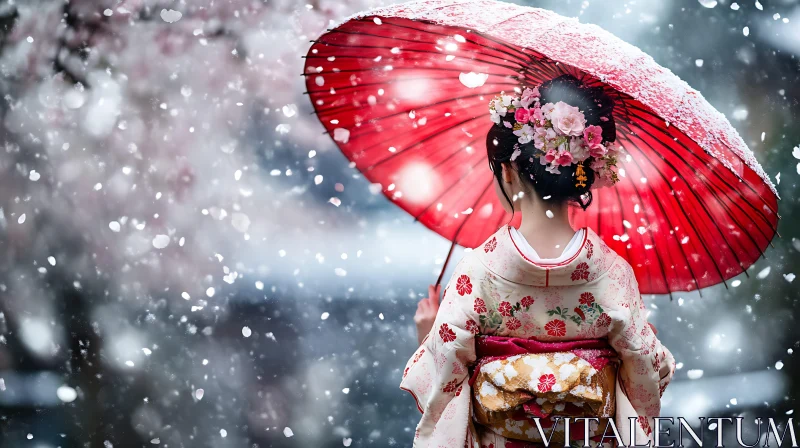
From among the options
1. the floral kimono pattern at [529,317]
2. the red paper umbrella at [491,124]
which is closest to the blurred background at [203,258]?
the red paper umbrella at [491,124]

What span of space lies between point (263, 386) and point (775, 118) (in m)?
2.91

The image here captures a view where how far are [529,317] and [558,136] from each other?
398mm

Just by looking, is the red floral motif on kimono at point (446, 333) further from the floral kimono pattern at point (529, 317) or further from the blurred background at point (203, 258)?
the blurred background at point (203, 258)

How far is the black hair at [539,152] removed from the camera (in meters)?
1.62

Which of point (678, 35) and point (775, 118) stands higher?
point (678, 35)

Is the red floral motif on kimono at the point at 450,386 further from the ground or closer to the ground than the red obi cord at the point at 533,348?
closer to the ground

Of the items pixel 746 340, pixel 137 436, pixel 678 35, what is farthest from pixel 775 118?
pixel 137 436

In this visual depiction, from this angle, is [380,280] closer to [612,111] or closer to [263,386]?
[263,386]

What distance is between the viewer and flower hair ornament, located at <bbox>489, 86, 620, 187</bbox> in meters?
1.61

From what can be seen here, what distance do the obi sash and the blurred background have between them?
89.1 inches

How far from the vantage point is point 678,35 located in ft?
12.0

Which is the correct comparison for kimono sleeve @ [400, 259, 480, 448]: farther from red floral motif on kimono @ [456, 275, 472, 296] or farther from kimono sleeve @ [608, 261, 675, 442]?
kimono sleeve @ [608, 261, 675, 442]

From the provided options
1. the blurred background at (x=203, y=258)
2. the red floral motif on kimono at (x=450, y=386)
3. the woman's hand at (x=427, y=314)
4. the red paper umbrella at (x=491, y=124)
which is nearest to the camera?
the red paper umbrella at (x=491, y=124)

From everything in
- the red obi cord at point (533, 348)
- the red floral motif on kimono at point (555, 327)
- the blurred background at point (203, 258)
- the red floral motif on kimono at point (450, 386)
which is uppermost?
the blurred background at point (203, 258)
